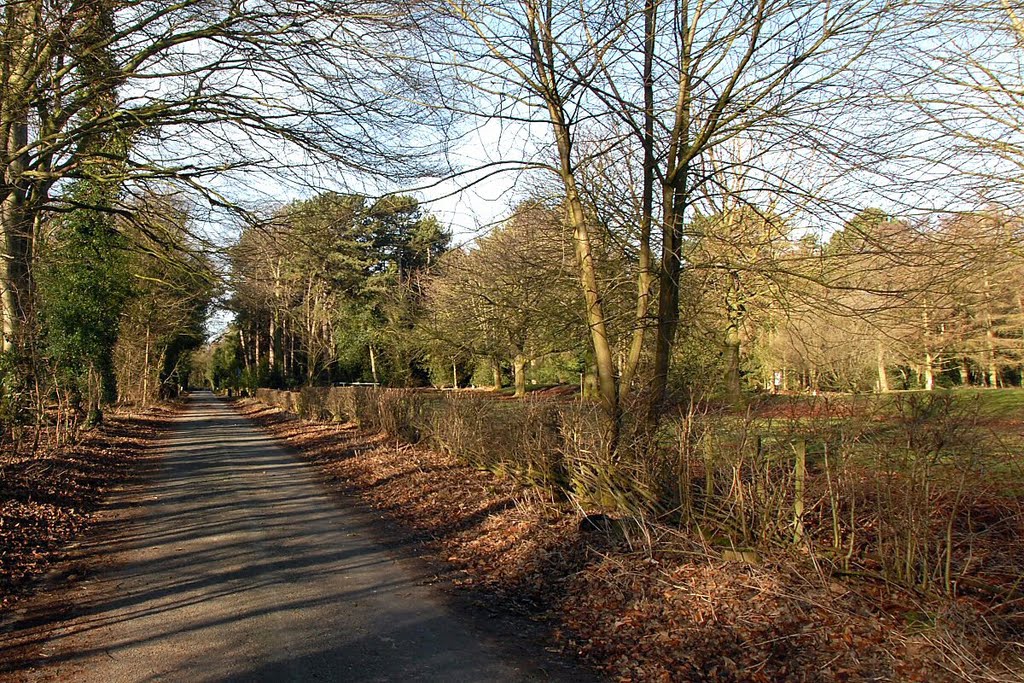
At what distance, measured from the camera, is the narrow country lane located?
15.1 feet

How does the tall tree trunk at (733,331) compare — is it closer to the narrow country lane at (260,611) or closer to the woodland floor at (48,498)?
the narrow country lane at (260,611)

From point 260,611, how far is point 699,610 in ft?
10.9

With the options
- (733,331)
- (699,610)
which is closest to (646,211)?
(699,610)

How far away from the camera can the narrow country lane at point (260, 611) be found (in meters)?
4.61

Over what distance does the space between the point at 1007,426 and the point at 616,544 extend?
323 cm

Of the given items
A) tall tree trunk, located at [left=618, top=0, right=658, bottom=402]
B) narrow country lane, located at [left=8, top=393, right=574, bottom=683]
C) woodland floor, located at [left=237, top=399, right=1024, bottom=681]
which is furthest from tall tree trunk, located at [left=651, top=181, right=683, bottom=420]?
narrow country lane, located at [left=8, top=393, right=574, bottom=683]

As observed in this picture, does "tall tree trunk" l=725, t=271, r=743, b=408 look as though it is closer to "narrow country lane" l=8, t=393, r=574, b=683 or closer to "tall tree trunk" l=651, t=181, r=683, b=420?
"tall tree trunk" l=651, t=181, r=683, b=420

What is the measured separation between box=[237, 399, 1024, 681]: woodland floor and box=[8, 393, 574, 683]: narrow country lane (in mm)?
647

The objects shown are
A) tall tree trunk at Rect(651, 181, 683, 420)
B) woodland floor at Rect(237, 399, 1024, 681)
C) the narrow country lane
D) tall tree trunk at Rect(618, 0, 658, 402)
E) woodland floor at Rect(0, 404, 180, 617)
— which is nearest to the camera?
woodland floor at Rect(237, 399, 1024, 681)

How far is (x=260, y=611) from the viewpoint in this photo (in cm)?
566

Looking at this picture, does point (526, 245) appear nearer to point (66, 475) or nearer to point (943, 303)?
point (943, 303)

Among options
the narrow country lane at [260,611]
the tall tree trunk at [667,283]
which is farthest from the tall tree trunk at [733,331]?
the narrow country lane at [260,611]

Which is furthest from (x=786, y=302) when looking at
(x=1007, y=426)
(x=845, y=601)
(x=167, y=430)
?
(x=167, y=430)

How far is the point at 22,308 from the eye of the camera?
40.1ft
